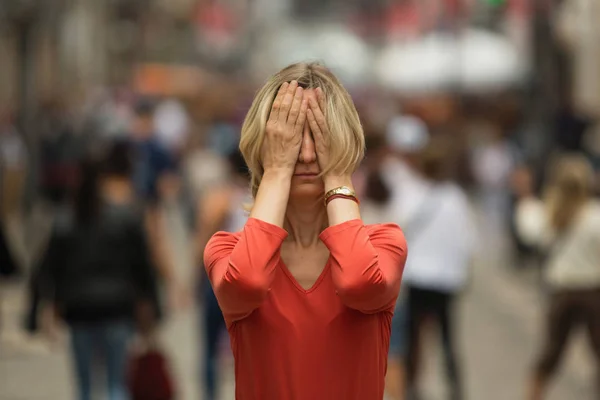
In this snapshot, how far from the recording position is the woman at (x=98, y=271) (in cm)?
741

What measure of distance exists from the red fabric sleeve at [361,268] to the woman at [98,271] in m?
4.08

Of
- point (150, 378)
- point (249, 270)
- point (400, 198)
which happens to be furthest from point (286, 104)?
point (400, 198)

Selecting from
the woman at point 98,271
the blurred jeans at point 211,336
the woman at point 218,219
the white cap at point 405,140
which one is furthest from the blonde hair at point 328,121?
the white cap at point 405,140

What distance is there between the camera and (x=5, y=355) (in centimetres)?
1160

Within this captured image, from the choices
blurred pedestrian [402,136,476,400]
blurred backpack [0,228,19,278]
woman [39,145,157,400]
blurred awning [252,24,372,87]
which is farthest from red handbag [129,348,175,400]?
blurred awning [252,24,372,87]

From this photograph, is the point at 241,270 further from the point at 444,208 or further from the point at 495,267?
the point at 495,267

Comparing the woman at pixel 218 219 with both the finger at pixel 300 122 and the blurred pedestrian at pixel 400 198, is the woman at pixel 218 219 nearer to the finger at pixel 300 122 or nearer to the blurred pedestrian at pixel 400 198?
the blurred pedestrian at pixel 400 198

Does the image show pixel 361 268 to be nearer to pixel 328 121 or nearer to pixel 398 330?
pixel 328 121

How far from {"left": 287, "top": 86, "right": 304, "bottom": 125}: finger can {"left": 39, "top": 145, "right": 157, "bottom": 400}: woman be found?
4.12 m

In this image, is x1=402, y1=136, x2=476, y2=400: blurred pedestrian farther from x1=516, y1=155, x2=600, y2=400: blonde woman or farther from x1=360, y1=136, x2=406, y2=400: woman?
x1=516, y1=155, x2=600, y2=400: blonde woman

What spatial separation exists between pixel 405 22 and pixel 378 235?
39950 mm

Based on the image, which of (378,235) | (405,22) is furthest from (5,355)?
(405,22)

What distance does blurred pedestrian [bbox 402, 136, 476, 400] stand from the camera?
9023 mm

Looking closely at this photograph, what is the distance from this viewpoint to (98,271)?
7430mm
